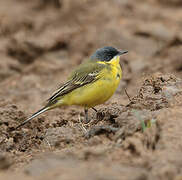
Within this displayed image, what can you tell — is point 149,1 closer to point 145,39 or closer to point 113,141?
point 145,39

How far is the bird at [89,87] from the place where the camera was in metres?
8.02

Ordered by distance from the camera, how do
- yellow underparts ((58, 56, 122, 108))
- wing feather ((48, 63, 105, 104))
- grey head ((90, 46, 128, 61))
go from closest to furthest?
yellow underparts ((58, 56, 122, 108)), wing feather ((48, 63, 105, 104)), grey head ((90, 46, 128, 61))

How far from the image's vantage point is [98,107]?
10.1 m

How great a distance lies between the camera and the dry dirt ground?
4.82m

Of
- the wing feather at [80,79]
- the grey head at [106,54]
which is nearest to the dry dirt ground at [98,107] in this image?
the wing feather at [80,79]

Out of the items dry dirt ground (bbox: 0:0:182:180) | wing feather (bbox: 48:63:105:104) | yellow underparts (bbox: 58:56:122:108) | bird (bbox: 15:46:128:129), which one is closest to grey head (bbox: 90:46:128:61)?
bird (bbox: 15:46:128:129)

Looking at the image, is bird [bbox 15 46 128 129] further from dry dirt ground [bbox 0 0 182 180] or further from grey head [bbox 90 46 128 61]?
dry dirt ground [bbox 0 0 182 180]

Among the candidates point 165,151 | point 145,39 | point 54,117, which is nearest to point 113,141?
point 165,151

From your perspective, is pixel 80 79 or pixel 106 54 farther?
pixel 106 54

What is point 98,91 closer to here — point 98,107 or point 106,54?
point 106,54

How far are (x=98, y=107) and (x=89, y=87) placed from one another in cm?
203

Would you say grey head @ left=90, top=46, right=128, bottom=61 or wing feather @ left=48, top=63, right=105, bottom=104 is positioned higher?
grey head @ left=90, top=46, right=128, bottom=61

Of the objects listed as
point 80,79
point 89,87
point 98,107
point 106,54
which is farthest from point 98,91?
point 98,107

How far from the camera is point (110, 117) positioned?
698 centimetres
